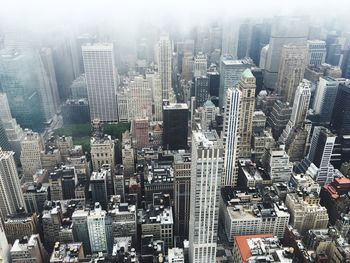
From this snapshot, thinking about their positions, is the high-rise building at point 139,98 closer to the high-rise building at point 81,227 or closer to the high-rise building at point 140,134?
the high-rise building at point 140,134

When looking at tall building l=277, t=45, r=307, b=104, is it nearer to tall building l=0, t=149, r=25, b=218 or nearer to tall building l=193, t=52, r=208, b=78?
tall building l=193, t=52, r=208, b=78

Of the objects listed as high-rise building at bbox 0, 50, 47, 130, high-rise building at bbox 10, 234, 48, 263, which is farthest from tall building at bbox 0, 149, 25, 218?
high-rise building at bbox 0, 50, 47, 130

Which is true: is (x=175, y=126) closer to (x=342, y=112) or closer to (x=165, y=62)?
(x=165, y=62)

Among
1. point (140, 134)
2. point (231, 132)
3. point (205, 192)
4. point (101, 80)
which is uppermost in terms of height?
point (205, 192)

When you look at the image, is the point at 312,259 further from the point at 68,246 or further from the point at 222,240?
the point at 68,246

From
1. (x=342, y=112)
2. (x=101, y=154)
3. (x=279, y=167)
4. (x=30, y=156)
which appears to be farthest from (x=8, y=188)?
(x=342, y=112)

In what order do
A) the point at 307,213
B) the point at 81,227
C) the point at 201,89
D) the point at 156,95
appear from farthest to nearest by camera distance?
the point at 201,89 → the point at 156,95 → the point at 307,213 → the point at 81,227
